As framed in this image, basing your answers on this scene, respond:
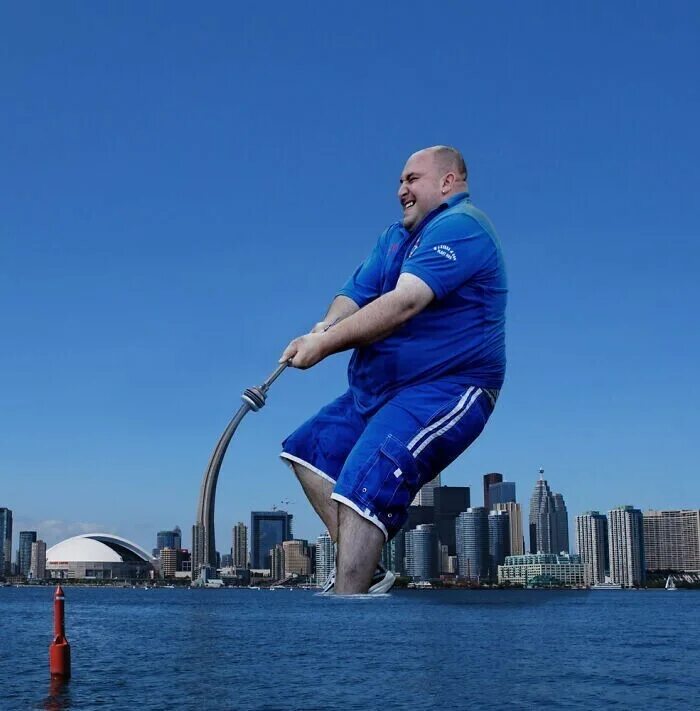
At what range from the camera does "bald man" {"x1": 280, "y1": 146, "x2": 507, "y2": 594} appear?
2334mm

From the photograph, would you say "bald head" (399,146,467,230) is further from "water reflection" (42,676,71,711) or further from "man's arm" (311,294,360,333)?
"water reflection" (42,676,71,711)

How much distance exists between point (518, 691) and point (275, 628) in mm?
50371

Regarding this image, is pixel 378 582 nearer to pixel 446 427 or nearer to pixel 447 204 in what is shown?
pixel 446 427

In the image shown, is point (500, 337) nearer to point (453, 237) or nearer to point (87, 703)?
point (453, 237)

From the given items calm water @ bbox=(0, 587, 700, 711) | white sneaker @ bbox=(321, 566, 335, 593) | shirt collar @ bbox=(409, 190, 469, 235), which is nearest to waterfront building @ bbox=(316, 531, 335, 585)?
white sneaker @ bbox=(321, 566, 335, 593)

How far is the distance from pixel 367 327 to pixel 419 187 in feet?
1.43

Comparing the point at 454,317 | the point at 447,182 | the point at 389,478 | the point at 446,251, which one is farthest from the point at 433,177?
the point at 389,478

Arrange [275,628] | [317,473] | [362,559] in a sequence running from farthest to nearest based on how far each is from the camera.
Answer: [275,628] < [317,473] < [362,559]

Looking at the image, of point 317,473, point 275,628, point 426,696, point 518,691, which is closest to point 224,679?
point 426,696

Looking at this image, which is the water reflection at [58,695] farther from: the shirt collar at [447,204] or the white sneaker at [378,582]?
the shirt collar at [447,204]

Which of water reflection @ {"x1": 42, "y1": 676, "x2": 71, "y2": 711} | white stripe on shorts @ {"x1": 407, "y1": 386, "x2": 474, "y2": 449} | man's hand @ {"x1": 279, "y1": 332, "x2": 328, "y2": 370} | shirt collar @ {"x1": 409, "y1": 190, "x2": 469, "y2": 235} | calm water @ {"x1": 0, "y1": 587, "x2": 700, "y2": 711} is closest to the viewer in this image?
man's hand @ {"x1": 279, "y1": 332, "x2": 328, "y2": 370}

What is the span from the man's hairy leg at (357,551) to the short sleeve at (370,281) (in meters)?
0.63

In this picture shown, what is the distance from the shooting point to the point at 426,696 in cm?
5172

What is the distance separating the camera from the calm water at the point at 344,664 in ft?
157
